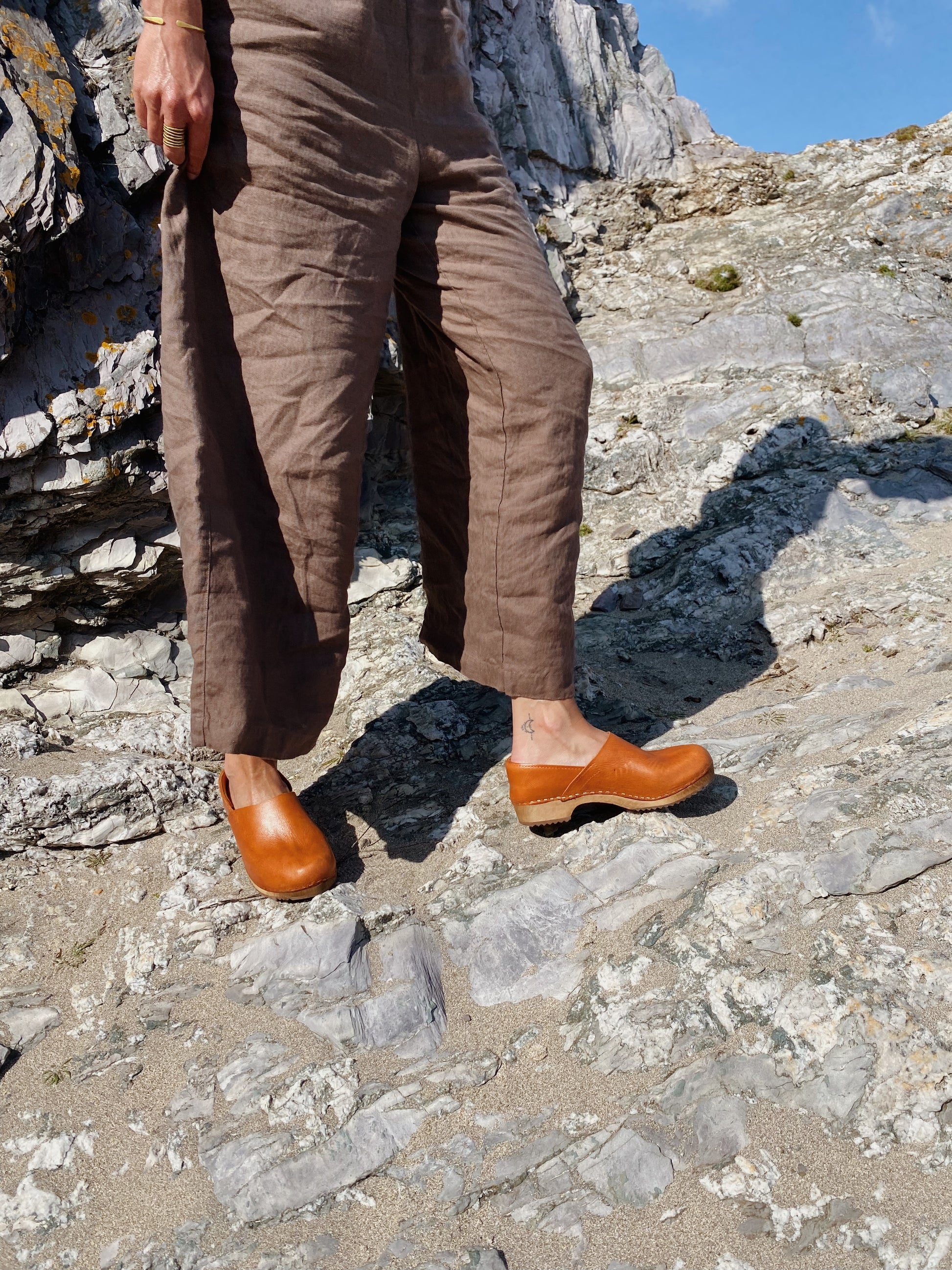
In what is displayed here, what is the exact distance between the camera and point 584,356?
75.0 inches

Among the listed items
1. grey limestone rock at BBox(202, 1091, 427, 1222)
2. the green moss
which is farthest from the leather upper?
the green moss

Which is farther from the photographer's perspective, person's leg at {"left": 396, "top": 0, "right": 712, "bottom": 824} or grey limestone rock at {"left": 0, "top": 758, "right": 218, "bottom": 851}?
grey limestone rock at {"left": 0, "top": 758, "right": 218, "bottom": 851}

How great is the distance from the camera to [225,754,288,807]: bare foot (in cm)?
188

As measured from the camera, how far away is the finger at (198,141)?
1.64m

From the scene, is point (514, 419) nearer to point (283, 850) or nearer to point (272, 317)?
point (272, 317)

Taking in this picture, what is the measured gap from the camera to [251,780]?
190cm

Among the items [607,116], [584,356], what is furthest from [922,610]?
[607,116]

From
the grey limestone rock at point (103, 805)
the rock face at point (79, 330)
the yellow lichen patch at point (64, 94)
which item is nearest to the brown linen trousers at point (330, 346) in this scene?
the grey limestone rock at point (103, 805)

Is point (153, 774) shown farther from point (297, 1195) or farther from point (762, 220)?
point (762, 220)

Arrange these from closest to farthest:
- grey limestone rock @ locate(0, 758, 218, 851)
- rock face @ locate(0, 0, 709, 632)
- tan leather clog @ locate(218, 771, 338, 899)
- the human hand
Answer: the human hand
tan leather clog @ locate(218, 771, 338, 899)
grey limestone rock @ locate(0, 758, 218, 851)
rock face @ locate(0, 0, 709, 632)

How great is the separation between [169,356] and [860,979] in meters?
1.61

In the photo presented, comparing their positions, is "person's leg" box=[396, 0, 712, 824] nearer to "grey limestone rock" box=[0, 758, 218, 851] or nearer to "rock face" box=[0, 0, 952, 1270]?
"rock face" box=[0, 0, 952, 1270]

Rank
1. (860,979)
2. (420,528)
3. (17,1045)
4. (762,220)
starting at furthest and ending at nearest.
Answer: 1. (762,220)
2. (420,528)
3. (17,1045)
4. (860,979)

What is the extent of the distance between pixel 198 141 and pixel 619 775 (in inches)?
56.9
